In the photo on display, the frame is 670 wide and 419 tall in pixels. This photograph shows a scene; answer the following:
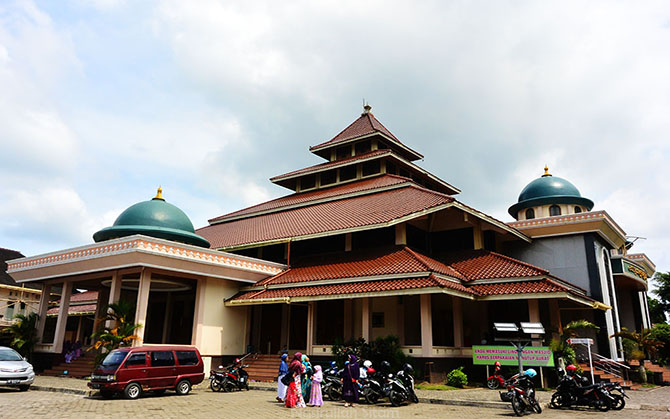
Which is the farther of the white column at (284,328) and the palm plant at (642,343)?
the white column at (284,328)

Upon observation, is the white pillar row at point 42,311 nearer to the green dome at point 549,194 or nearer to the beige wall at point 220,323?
the beige wall at point 220,323

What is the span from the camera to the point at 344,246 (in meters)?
22.1

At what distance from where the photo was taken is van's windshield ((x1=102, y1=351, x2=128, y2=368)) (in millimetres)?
13758

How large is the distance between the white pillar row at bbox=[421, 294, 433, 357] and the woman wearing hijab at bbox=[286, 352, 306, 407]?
572 cm

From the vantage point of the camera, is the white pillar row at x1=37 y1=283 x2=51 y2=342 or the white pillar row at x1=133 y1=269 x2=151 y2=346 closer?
the white pillar row at x1=133 y1=269 x2=151 y2=346

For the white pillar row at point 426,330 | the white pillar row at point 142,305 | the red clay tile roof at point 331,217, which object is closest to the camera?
the white pillar row at point 426,330

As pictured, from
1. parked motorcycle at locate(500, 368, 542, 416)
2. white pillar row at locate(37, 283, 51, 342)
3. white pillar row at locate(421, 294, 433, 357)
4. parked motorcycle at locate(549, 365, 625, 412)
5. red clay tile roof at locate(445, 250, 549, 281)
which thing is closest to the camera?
parked motorcycle at locate(500, 368, 542, 416)

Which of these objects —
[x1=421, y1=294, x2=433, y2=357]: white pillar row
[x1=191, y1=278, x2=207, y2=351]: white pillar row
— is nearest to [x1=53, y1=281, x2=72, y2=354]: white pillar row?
[x1=191, y1=278, x2=207, y2=351]: white pillar row

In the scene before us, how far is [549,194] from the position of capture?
27.5 m

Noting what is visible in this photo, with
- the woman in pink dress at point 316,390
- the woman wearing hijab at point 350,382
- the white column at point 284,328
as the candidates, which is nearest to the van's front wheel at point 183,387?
the woman in pink dress at point 316,390

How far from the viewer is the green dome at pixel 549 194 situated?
27.3 meters

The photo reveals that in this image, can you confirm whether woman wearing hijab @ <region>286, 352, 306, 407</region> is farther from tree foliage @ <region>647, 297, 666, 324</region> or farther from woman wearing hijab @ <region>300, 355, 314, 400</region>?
tree foliage @ <region>647, 297, 666, 324</region>

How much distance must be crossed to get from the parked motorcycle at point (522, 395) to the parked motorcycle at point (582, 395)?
915mm

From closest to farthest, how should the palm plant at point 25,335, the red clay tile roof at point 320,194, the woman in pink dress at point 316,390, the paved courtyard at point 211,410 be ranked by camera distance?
1. the paved courtyard at point 211,410
2. the woman in pink dress at point 316,390
3. the palm plant at point 25,335
4. the red clay tile roof at point 320,194
